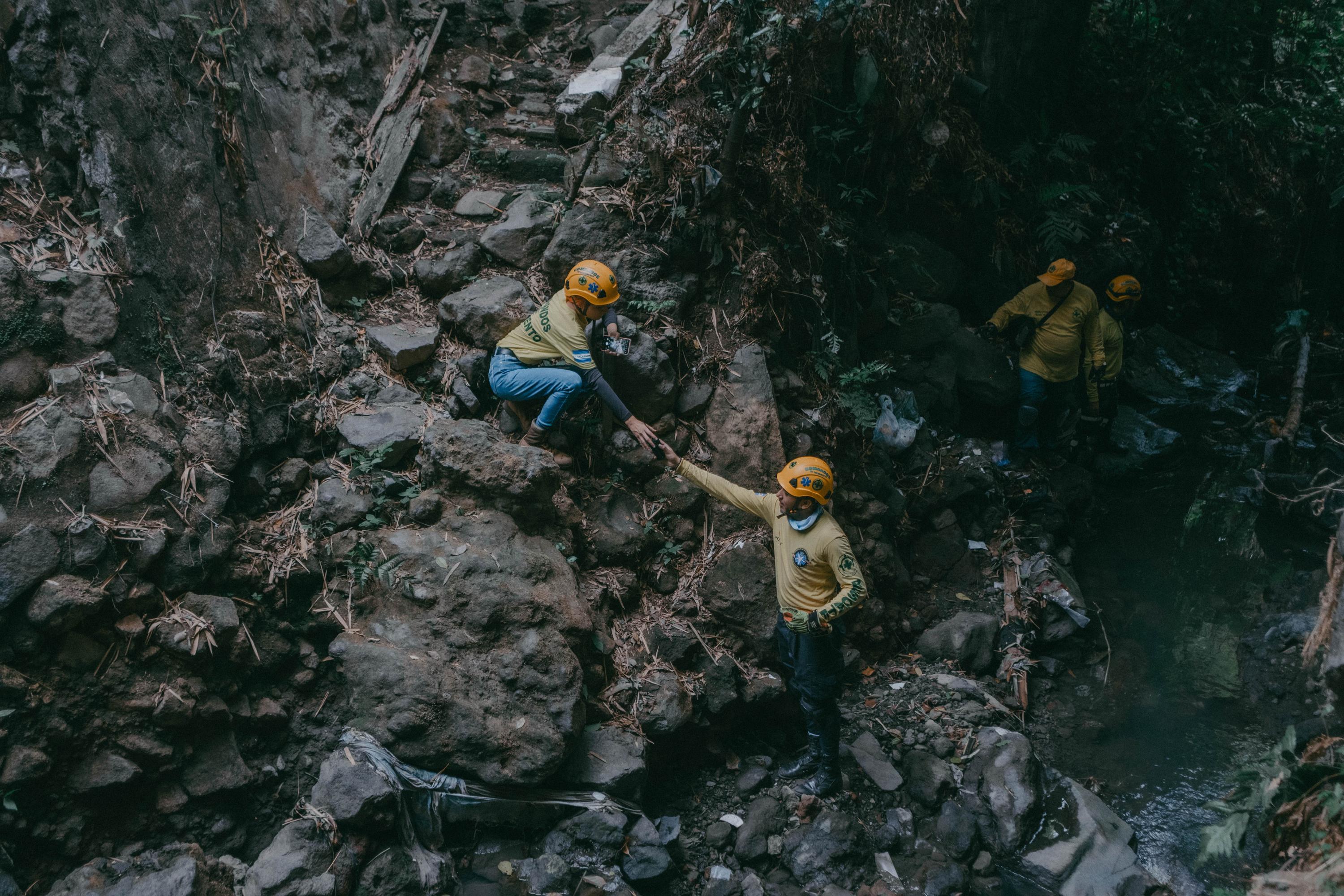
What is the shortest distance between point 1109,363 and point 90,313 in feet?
26.4

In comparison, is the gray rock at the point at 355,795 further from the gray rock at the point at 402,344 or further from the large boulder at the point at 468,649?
the gray rock at the point at 402,344

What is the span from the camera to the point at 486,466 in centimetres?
485

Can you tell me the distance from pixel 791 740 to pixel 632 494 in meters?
2.02

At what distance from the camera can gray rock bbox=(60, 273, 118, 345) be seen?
4316 mm

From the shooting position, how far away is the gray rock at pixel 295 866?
12.8 feet

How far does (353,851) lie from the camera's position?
4.11 meters

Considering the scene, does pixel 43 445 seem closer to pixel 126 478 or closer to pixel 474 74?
pixel 126 478

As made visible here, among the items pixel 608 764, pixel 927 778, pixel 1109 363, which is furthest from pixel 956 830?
pixel 1109 363

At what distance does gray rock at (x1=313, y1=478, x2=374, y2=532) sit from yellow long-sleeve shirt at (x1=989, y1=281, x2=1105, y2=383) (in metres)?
5.85

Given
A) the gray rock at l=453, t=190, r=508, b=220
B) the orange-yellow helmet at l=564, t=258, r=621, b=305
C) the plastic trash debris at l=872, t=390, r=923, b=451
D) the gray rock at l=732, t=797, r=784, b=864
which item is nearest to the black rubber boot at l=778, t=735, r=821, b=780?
the gray rock at l=732, t=797, r=784, b=864

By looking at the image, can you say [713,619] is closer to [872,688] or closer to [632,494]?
[632,494]

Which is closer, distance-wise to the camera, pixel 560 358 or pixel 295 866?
pixel 295 866

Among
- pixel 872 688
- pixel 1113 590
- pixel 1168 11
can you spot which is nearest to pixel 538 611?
pixel 872 688

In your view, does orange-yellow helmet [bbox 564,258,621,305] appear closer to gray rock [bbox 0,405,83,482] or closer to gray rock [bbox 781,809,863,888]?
gray rock [bbox 0,405,83,482]
